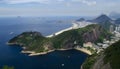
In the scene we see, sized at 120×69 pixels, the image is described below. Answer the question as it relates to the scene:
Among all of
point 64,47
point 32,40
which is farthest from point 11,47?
point 64,47

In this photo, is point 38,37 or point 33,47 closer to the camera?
point 33,47

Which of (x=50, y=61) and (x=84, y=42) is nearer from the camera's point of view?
(x=50, y=61)

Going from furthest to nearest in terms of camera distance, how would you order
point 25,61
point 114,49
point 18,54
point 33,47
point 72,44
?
point 72,44
point 33,47
point 18,54
point 25,61
point 114,49

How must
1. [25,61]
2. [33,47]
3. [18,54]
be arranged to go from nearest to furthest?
[25,61] → [18,54] → [33,47]

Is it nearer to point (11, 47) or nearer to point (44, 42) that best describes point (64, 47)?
point (44, 42)

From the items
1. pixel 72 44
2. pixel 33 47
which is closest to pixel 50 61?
pixel 33 47

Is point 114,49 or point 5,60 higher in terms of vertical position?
point 114,49

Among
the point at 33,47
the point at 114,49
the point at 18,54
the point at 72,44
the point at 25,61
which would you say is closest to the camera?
the point at 114,49

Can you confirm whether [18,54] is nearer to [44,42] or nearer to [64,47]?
[44,42]

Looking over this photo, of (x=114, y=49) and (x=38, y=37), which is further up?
(x=114, y=49)
